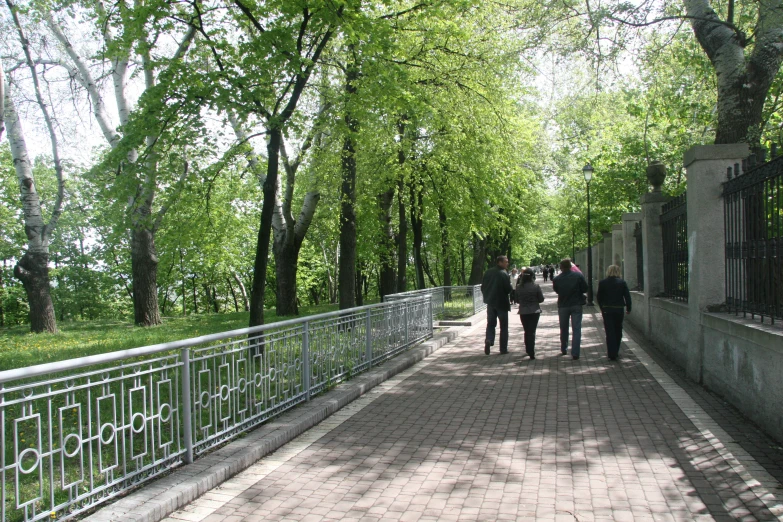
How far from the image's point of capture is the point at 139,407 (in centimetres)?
489

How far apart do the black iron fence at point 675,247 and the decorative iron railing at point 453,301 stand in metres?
5.92

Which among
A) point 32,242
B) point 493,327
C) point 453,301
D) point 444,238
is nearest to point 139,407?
point 493,327

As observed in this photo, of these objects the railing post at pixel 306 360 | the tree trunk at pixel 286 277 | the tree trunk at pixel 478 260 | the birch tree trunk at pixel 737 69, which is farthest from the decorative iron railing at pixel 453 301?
the tree trunk at pixel 478 260

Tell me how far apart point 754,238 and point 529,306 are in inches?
207

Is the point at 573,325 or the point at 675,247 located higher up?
the point at 675,247

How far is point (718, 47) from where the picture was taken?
11.9 metres

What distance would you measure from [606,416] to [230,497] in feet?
13.7

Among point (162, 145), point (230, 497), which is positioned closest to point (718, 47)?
point (162, 145)

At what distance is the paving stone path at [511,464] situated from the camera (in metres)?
4.36

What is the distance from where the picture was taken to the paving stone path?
4363 millimetres

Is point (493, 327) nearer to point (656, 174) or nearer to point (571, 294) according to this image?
point (571, 294)

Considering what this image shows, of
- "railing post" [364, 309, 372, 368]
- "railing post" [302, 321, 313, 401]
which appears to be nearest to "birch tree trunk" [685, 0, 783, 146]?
"railing post" [364, 309, 372, 368]

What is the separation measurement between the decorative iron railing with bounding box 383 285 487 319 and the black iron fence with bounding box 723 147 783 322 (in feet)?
28.5

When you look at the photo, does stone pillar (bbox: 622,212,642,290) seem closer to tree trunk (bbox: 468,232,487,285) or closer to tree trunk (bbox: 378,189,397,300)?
tree trunk (bbox: 378,189,397,300)
